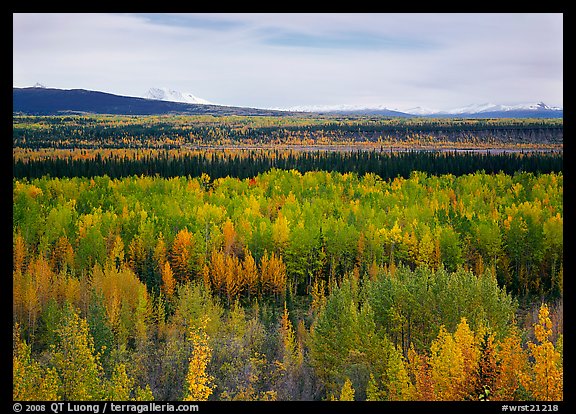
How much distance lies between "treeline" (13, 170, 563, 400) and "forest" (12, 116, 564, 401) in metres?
0.16

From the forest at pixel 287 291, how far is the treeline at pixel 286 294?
0.16 meters

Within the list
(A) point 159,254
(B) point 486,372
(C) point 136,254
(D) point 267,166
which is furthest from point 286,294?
(D) point 267,166

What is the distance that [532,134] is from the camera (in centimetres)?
19000

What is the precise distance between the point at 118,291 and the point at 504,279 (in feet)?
113

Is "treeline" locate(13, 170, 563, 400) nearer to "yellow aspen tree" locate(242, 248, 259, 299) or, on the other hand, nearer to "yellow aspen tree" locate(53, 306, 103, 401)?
"yellow aspen tree" locate(53, 306, 103, 401)

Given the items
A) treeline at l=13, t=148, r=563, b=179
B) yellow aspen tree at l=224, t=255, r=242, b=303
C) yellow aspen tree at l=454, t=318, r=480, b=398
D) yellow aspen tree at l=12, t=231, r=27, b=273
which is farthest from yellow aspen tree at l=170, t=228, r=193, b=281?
treeline at l=13, t=148, r=563, b=179

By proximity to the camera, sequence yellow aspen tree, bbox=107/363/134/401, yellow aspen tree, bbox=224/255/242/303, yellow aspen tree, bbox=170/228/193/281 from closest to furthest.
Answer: yellow aspen tree, bbox=107/363/134/401 → yellow aspen tree, bbox=224/255/242/303 → yellow aspen tree, bbox=170/228/193/281

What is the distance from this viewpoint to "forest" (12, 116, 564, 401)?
23.1 metres

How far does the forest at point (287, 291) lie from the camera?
2312 cm

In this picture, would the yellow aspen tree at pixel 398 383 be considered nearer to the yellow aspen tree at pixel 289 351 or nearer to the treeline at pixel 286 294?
the treeline at pixel 286 294

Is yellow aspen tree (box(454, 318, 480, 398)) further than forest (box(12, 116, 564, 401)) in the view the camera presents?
No

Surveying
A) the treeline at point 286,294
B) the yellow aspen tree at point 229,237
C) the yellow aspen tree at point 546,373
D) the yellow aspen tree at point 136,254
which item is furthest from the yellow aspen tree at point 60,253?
the yellow aspen tree at point 546,373
